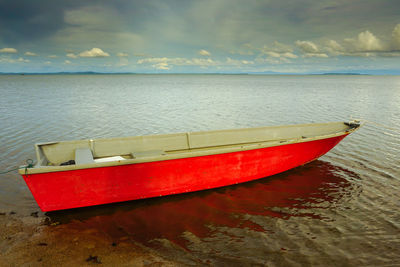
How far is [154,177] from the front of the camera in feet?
19.8

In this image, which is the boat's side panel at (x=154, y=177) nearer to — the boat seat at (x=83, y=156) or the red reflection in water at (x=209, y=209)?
the red reflection in water at (x=209, y=209)

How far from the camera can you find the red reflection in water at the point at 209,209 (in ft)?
17.6

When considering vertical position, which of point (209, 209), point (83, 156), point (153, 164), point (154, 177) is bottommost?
point (209, 209)

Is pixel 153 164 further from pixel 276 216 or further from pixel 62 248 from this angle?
pixel 276 216

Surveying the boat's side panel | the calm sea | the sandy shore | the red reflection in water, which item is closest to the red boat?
the boat's side panel

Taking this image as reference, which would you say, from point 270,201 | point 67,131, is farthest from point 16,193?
point 67,131

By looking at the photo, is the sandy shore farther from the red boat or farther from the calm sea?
the red boat

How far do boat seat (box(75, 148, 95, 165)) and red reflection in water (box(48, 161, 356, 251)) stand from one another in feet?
3.63

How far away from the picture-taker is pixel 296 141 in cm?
737

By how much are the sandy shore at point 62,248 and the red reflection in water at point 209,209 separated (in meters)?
0.26

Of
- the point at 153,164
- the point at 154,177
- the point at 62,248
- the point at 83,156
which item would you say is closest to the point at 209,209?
the point at 154,177

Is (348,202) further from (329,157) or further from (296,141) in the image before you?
(329,157)

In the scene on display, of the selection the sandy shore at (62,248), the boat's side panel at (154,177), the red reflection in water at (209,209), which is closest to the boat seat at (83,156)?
the boat's side panel at (154,177)

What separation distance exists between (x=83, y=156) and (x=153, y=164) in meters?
1.97
